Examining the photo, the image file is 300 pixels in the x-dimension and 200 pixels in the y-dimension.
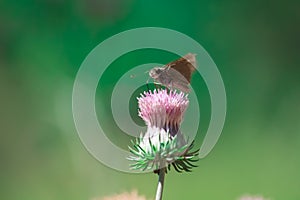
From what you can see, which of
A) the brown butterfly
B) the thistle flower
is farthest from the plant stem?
the brown butterfly

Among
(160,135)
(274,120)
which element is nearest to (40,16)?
(274,120)

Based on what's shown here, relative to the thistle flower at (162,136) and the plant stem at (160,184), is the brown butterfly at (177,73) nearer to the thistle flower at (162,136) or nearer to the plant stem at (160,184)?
the thistle flower at (162,136)

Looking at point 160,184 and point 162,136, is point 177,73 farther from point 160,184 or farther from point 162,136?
point 160,184

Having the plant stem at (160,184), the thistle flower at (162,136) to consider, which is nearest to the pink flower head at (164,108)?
the thistle flower at (162,136)

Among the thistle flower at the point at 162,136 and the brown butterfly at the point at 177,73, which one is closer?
the thistle flower at the point at 162,136

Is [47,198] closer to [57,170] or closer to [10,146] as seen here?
[57,170]

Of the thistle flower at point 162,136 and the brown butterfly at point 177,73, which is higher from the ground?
the brown butterfly at point 177,73
